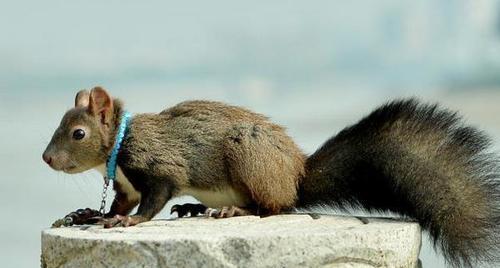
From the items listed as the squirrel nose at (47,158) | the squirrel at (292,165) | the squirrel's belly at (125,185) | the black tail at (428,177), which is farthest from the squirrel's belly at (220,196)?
the squirrel nose at (47,158)

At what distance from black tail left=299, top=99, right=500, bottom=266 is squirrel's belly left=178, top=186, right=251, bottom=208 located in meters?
0.39

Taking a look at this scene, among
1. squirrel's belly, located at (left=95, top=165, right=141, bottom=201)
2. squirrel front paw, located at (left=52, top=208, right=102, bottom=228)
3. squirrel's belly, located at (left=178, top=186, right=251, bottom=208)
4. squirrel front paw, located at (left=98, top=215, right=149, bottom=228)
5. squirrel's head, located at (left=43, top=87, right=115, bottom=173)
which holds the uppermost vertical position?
squirrel's head, located at (left=43, top=87, right=115, bottom=173)

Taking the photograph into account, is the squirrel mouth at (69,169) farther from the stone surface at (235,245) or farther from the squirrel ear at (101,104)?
the stone surface at (235,245)

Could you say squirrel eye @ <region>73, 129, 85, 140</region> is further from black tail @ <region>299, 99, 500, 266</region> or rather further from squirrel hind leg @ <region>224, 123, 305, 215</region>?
black tail @ <region>299, 99, 500, 266</region>

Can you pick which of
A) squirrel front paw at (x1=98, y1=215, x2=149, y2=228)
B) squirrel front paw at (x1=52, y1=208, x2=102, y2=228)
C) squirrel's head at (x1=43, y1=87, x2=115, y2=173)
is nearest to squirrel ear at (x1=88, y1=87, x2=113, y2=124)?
squirrel's head at (x1=43, y1=87, x2=115, y2=173)

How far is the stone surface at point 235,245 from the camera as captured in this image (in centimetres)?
417

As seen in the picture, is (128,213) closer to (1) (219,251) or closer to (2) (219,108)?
(2) (219,108)

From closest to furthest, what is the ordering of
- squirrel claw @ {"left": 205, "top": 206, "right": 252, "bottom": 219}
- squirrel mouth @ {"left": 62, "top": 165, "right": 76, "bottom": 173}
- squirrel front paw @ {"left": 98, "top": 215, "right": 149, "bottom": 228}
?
squirrel front paw @ {"left": 98, "top": 215, "right": 149, "bottom": 228}, squirrel claw @ {"left": 205, "top": 206, "right": 252, "bottom": 219}, squirrel mouth @ {"left": 62, "top": 165, "right": 76, "bottom": 173}

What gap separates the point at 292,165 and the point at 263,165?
225 mm

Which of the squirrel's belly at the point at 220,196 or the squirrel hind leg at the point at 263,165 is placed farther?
the squirrel's belly at the point at 220,196

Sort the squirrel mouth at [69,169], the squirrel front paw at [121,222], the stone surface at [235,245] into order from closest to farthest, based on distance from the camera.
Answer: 1. the stone surface at [235,245]
2. the squirrel front paw at [121,222]
3. the squirrel mouth at [69,169]

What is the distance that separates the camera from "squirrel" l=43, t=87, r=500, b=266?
5086mm

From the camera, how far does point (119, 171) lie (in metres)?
5.25

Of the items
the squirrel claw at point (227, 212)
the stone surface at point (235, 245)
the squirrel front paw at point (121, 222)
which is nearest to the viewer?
the stone surface at point (235, 245)
